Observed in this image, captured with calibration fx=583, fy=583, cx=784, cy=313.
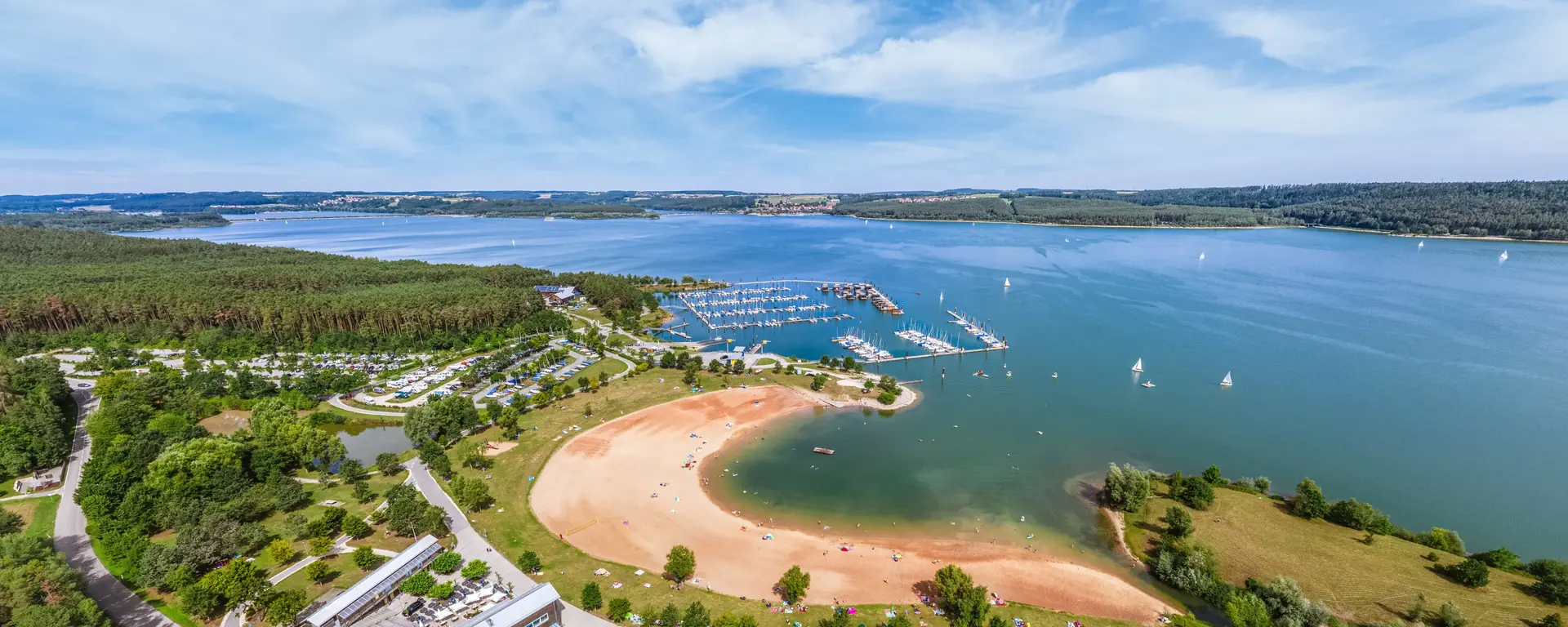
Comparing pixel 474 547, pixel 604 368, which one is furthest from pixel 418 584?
pixel 604 368

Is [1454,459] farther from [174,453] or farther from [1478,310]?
[174,453]

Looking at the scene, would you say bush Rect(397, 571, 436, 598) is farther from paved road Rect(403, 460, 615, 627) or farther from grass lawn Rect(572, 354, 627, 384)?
grass lawn Rect(572, 354, 627, 384)

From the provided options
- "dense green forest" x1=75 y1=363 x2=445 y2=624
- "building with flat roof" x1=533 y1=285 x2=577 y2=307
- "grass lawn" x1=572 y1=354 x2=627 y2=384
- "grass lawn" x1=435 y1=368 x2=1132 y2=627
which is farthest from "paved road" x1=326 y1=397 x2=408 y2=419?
"building with flat roof" x1=533 y1=285 x2=577 y2=307

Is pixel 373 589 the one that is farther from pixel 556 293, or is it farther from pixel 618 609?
pixel 556 293

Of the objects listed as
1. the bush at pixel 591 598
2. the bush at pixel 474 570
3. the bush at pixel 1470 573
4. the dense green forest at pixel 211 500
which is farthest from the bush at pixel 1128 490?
the dense green forest at pixel 211 500

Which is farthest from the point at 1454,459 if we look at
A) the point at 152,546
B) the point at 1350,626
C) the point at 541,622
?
the point at 152,546

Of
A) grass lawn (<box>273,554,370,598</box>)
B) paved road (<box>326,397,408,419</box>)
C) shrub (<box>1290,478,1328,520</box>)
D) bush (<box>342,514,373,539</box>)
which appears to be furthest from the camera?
paved road (<box>326,397,408,419</box>)
